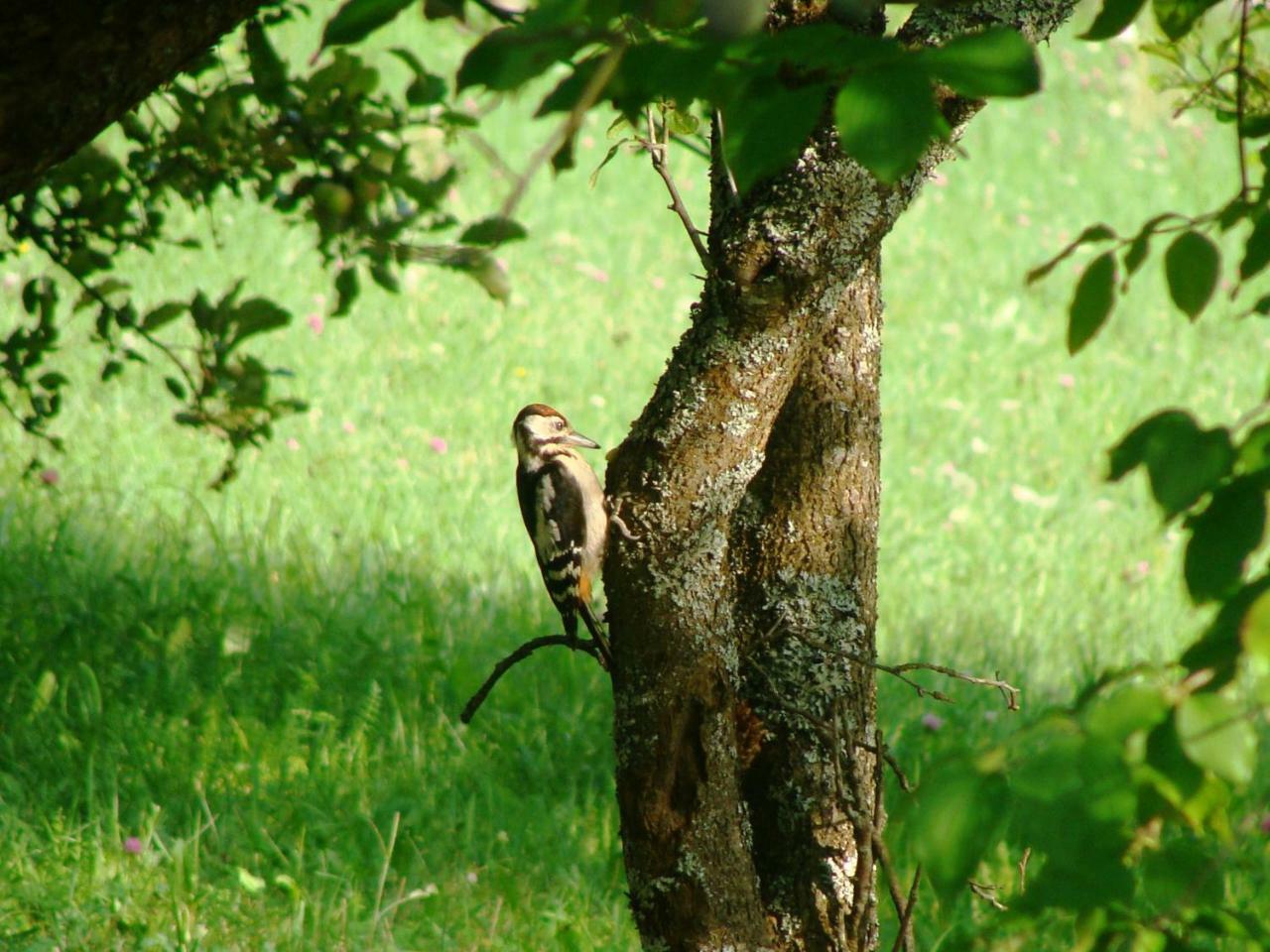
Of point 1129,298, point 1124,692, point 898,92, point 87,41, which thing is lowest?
point 1124,692

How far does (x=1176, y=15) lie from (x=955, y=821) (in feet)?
4.04

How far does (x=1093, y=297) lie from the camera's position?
1469 mm

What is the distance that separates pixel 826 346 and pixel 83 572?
10.5 ft

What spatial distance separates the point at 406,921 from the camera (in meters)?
3.65

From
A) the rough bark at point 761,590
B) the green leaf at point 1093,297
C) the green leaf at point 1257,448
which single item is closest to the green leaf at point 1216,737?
the green leaf at point 1257,448

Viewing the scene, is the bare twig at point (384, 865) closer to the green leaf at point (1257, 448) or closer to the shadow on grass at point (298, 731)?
the shadow on grass at point (298, 731)

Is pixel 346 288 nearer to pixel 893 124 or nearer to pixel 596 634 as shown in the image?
pixel 596 634

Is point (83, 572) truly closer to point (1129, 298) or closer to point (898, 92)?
point (898, 92)

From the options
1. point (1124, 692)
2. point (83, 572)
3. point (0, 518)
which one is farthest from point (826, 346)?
point (0, 518)

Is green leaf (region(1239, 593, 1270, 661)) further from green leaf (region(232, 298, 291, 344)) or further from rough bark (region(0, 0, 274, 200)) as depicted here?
green leaf (region(232, 298, 291, 344))

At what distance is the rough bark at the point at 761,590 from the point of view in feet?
7.88

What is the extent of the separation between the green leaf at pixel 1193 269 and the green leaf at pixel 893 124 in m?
0.45

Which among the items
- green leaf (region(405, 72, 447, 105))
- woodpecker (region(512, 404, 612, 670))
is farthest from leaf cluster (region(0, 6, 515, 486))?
woodpecker (region(512, 404, 612, 670))

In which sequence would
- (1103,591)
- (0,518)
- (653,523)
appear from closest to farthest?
(653,523), (0,518), (1103,591)
